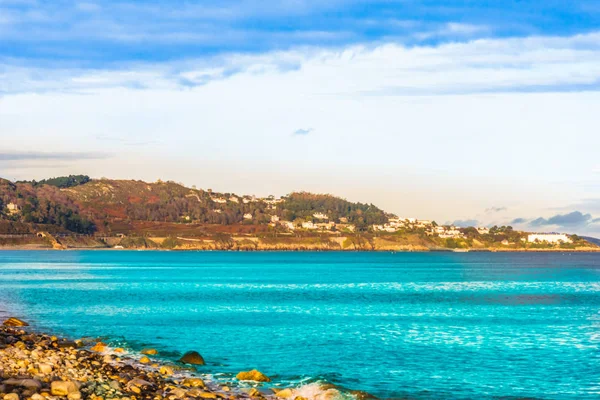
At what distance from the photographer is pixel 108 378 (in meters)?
23.5

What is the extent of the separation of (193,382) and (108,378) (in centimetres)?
289

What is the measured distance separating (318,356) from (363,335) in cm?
765

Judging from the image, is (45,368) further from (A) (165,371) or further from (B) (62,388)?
(A) (165,371)

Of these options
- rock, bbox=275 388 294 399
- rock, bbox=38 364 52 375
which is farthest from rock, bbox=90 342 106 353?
rock, bbox=275 388 294 399

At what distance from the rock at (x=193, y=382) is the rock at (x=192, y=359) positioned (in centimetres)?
489

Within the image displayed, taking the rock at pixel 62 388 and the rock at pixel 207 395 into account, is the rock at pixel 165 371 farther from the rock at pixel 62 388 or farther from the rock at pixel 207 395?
the rock at pixel 62 388

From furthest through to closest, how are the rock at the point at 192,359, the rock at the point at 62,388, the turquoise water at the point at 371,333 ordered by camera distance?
the rock at the point at 192,359 < the turquoise water at the point at 371,333 < the rock at the point at 62,388

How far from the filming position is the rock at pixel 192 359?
3000 cm

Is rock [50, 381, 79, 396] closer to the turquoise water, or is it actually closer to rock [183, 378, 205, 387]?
rock [183, 378, 205, 387]

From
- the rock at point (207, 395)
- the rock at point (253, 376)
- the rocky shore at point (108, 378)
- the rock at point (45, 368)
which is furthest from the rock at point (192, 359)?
the rock at point (45, 368)

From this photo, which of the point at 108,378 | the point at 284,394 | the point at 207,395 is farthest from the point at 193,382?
the point at 284,394

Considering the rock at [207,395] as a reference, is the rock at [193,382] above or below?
below

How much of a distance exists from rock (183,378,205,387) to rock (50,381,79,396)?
4941 millimetres

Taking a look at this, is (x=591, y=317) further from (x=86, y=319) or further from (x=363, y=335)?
(x=86, y=319)
